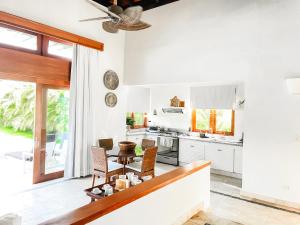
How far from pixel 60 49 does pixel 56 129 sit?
1.71 m

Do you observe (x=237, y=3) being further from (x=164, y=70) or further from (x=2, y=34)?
A: (x=2, y=34)

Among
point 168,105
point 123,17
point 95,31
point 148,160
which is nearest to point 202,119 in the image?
point 168,105

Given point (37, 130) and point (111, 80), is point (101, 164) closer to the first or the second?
point (37, 130)

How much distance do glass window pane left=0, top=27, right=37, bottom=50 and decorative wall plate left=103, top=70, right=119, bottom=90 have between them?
169 cm

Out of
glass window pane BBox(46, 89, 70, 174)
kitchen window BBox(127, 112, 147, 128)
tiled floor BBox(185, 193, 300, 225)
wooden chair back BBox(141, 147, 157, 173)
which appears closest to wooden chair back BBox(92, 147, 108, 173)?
wooden chair back BBox(141, 147, 157, 173)

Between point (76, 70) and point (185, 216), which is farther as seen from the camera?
point (76, 70)

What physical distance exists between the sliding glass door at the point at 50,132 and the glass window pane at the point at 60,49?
0.73 metres

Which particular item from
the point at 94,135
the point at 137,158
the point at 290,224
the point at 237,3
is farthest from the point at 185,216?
the point at 237,3

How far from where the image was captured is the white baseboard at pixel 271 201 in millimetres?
3741

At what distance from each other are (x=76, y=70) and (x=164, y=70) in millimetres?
2006

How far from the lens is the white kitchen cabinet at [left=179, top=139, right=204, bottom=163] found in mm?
5887

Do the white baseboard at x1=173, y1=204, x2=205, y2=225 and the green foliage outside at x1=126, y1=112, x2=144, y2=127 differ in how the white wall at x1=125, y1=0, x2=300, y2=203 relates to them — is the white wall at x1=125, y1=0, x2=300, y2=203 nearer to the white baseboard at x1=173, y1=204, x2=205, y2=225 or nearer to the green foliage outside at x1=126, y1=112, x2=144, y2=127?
the white baseboard at x1=173, y1=204, x2=205, y2=225

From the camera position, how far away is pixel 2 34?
393cm

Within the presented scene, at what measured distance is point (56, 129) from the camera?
16.0ft
